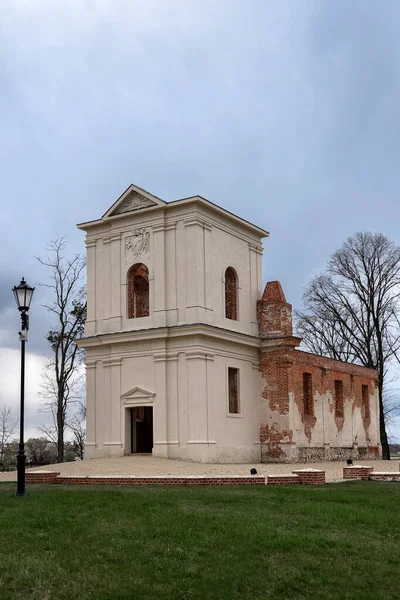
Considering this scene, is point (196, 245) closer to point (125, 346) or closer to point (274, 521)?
point (125, 346)

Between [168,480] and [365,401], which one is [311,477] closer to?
[168,480]

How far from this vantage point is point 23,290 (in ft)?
58.3

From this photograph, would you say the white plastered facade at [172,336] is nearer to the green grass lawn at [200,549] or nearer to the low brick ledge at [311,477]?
the low brick ledge at [311,477]

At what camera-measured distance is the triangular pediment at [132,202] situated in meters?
31.3

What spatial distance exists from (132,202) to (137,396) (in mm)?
7914

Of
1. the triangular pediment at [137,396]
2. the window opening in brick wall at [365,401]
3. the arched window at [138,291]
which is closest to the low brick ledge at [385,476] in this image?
the triangular pediment at [137,396]

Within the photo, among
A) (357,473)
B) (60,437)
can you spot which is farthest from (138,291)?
(357,473)

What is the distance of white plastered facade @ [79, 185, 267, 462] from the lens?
1158 inches

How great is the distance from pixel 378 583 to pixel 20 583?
4.31 meters

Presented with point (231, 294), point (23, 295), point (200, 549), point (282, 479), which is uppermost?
point (231, 294)

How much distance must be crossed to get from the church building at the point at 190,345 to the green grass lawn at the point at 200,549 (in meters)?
14.6

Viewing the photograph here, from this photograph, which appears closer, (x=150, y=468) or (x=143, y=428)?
(x=150, y=468)

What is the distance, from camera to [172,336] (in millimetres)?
29750

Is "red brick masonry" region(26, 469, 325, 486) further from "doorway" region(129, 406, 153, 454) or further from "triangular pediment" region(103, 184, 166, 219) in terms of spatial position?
"triangular pediment" region(103, 184, 166, 219)
